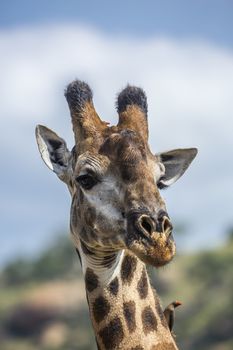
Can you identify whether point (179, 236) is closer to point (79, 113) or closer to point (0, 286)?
point (0, 286)

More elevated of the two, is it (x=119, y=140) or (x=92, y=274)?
(x=119, y=140)

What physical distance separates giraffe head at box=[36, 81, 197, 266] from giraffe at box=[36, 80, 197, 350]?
1 centimetres

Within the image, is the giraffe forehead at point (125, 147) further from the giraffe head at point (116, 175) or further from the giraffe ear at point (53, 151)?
the giraffe ear at point (53, 151)

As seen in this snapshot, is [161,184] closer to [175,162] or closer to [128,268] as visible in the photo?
[175,162]

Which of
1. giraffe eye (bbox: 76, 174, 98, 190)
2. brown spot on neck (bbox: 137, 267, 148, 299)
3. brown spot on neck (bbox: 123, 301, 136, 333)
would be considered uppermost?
giraffe eye (bbox: 76, 174, 98, 190)

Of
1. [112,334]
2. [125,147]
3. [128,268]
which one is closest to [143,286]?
[128,268]

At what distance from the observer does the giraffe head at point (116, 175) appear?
11307 mm

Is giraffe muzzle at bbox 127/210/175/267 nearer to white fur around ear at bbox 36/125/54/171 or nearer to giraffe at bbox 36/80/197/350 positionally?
giraffe at bbox 36/80/197/350

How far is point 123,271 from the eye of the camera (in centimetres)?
1238

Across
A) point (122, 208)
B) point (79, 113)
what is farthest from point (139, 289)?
point (79, 113)

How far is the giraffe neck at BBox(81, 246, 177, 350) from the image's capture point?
1186cm

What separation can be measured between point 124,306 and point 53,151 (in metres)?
2.50

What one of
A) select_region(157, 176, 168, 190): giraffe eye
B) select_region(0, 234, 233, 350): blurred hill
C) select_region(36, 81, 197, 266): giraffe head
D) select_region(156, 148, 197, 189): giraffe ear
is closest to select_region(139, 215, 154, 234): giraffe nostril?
select_region(36, 81, 197, 266): giraffe head

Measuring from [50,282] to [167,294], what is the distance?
18.4 metres
